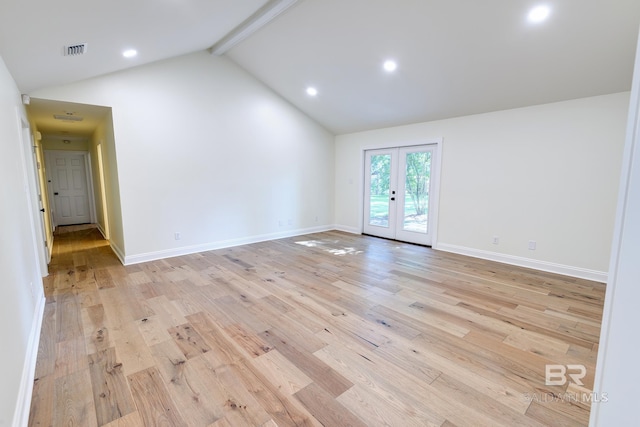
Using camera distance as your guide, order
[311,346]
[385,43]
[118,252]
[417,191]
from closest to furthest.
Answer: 1. [311,346]
2. [385,43]
3. [118,252]
4. [417,191]

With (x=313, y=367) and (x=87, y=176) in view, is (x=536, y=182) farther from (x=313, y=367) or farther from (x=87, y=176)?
(x=87, y=176)

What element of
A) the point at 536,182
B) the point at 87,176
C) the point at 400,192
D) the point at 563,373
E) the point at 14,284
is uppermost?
the point at 87,176

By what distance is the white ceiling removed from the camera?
2463 mm

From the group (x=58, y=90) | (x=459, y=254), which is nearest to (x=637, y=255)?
(x=459, y=254)

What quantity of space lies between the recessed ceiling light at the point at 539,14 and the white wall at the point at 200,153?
412 centimetres

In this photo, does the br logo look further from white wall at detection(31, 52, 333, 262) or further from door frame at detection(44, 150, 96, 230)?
door frame at detection(44, 150, 96, 230)

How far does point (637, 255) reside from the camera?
0.84 m

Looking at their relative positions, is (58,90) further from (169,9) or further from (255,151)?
(255,151)

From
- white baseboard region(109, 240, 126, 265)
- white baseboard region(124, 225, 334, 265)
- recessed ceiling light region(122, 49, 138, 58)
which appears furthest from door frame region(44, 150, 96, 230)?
recessed ceiling light region(122, 49, 138, 58)

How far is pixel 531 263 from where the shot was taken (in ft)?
13.5

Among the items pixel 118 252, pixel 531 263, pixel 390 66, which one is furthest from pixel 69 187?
pixel 531 263

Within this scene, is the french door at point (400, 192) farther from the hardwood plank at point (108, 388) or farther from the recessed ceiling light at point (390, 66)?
the hardwood plank at point (108, 388)

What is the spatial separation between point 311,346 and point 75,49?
3397mm

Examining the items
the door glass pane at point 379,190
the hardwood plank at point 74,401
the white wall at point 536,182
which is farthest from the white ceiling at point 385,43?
the hardwood plank at point 74,401
